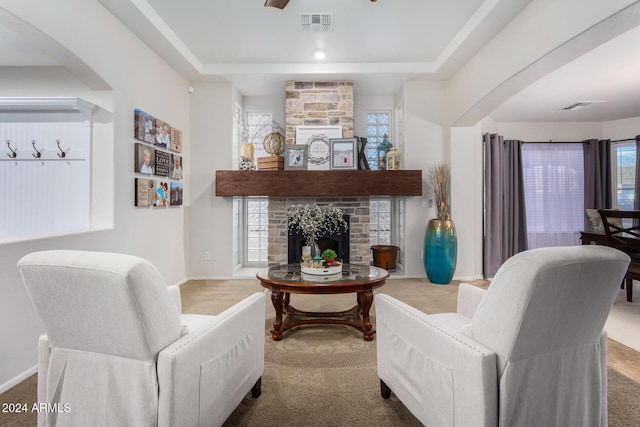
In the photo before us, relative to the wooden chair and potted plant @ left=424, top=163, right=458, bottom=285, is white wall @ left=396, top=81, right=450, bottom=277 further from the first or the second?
the wooden chair

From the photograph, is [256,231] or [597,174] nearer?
[256,231]

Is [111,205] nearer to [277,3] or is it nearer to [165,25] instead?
[165,25]

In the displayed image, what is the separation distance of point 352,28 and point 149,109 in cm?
236

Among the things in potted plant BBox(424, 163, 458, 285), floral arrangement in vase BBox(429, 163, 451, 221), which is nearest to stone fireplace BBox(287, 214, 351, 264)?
potted plant BBox(424, 163, 458, 285)

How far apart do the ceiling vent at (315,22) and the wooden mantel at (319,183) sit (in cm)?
168

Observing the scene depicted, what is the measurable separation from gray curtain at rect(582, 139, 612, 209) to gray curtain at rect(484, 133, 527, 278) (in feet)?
4.67

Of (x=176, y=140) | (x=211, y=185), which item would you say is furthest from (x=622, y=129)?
(x=176, y=140)

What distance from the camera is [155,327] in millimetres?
1127

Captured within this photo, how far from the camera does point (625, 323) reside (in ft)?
9.61

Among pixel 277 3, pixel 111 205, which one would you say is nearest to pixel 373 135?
pixel 277 3

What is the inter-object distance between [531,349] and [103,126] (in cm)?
349

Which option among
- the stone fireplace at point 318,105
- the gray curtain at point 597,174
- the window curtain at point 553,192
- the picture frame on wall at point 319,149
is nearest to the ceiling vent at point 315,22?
the stone fireplace at point 318,105

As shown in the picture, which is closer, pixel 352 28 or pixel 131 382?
pixel 131 382

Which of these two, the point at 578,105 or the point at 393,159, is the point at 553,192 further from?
the point at 393,159
